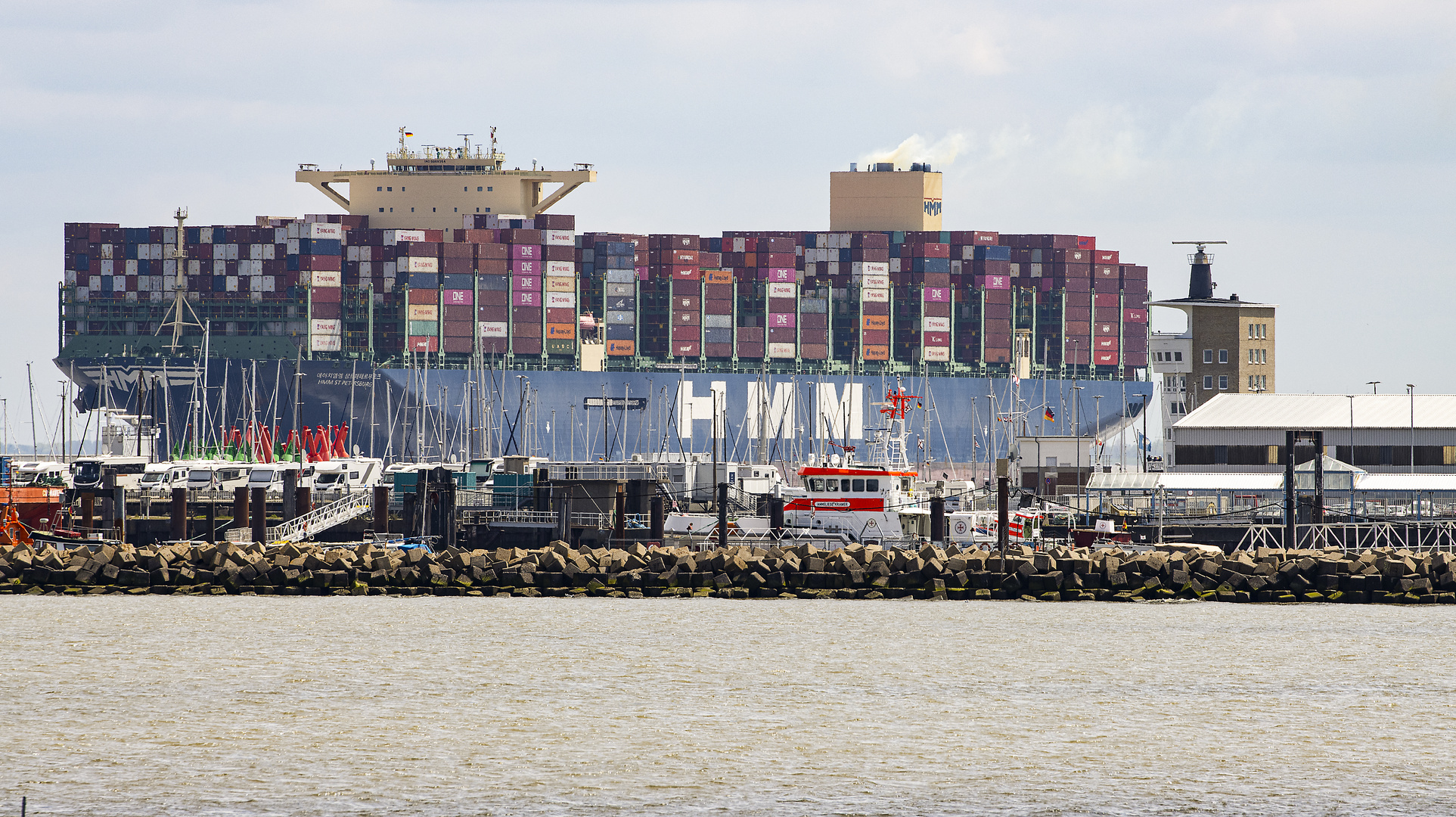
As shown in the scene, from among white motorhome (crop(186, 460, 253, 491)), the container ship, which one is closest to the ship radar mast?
white motorhome (crop(186, 460, 253, 491))

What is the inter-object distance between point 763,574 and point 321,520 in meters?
18.0

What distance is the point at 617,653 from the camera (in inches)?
928

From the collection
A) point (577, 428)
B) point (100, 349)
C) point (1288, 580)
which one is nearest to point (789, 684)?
point (1288, 580)

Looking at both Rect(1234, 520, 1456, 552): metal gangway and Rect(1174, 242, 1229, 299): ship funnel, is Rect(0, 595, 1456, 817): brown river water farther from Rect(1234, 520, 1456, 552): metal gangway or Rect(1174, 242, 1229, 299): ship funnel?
Rect(1174, 242, 1229, 299): ship funnel

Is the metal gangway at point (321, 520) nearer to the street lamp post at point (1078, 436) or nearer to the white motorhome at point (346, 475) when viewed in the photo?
the white motorhome at point (346, 475)

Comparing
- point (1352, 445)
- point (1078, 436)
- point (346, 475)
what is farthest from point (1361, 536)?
point (346, 475)

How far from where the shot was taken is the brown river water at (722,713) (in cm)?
1451

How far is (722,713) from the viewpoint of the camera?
18688mm

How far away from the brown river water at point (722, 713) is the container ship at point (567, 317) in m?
78.1

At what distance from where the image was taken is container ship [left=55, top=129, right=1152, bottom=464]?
111 metres

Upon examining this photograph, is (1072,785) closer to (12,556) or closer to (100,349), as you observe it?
(12,556)

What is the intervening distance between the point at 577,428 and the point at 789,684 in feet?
303

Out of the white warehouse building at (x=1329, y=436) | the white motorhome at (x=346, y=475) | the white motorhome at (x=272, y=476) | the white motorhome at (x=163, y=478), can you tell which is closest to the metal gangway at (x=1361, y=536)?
the white warehouse building at (x=1329, y=436)

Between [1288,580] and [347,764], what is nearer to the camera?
[347,764]
